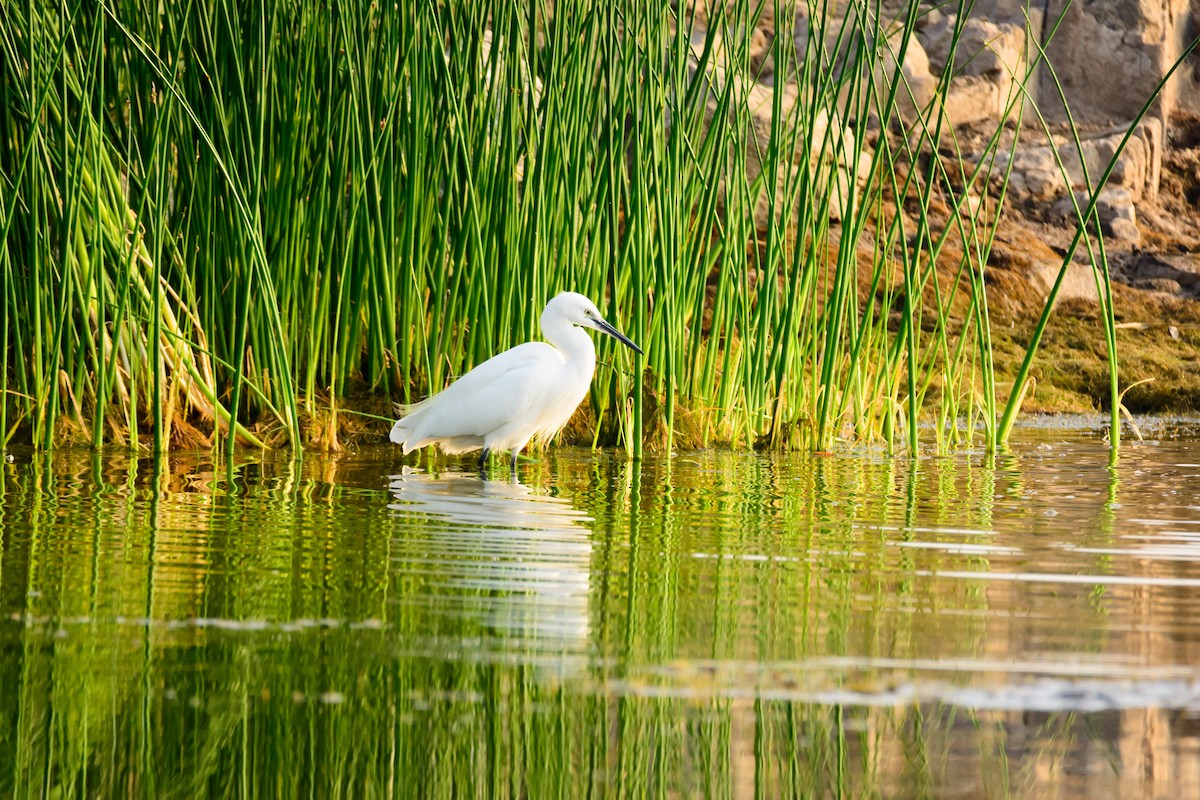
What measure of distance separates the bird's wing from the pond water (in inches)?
42.2

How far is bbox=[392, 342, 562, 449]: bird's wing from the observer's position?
15.2 ft

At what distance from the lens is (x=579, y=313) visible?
4805 mm

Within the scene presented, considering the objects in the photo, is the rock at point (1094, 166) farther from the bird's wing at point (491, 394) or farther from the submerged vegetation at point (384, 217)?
the bird's wing at point (491, 394)

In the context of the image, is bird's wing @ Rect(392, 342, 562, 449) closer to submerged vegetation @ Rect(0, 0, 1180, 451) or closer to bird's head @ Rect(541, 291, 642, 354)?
bird's head @ Rect(541, 291, 642, 354)

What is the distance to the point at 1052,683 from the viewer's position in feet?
5.61

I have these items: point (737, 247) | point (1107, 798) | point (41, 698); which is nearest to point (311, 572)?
point (41, 698)

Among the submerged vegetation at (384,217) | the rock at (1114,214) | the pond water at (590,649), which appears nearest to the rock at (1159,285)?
the rock at (1114,214)

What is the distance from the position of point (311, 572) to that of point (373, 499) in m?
1.18

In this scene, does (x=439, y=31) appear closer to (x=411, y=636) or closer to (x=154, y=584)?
(x=154, y=584)

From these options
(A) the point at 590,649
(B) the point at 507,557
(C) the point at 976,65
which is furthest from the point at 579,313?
(C) the point at 976,65

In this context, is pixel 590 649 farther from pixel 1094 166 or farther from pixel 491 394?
pixel 1094 166

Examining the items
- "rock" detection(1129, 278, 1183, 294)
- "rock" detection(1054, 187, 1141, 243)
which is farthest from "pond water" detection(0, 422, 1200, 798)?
"rock" detection(1054, 187, 1141, 243)

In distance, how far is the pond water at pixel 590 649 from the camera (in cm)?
141

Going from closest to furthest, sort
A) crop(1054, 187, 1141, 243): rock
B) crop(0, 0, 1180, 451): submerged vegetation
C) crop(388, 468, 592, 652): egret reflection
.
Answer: crop(388, 468, 592, 652): egret reflection, crop(0, 0, 1180, 451): submerged vegetation, crop(1054, 187, 1141, 243): rock
